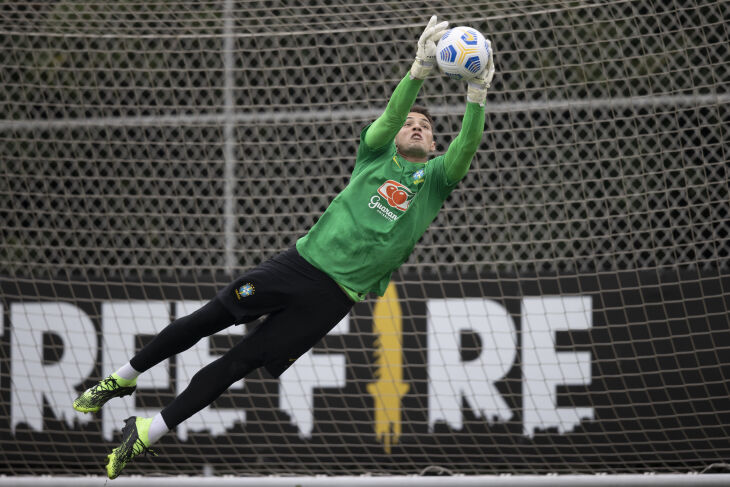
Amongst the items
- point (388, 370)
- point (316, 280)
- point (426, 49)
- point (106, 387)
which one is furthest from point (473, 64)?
point (388, 370)

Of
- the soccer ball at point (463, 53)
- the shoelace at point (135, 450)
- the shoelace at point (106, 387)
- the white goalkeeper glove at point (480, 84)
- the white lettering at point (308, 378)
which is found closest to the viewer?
the soccer ball at point (463, 53)

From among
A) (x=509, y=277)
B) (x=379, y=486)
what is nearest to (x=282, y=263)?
(x=379, y=486)

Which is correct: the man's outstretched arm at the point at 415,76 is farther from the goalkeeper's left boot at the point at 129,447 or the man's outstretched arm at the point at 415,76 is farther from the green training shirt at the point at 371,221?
the goalkeeper's left boot at the point at 129,447

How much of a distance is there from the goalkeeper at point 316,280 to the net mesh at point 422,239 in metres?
1.96

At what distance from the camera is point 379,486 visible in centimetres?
566

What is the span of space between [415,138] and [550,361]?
252 cm

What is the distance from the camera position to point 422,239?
683 cm

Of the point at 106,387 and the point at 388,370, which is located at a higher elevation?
the point at 106,387

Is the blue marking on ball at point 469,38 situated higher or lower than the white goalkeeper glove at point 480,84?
higher

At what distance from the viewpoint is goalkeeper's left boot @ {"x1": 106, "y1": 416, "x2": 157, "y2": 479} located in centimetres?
420

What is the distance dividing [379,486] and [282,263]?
6.68ft

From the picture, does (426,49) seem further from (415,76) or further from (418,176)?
(418,176)

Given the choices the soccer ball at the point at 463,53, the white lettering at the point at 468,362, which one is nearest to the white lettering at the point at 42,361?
the white lettering at the point at 468,362

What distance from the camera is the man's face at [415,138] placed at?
13.9ft
